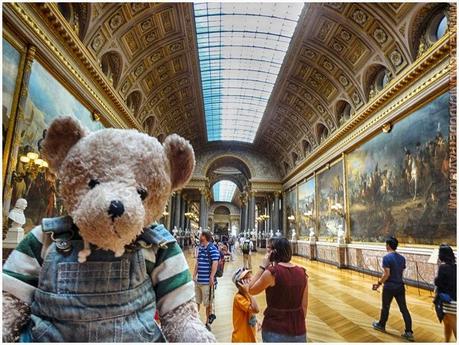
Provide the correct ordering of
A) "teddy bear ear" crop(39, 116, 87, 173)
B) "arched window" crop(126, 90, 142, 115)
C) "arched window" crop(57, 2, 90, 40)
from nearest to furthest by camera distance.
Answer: "teddy bear ear" crop(39, 116, 87, 173) < "arched window" crop(57, 2, 90, 40) < "arched window" crop(126, 90, 142, 115)

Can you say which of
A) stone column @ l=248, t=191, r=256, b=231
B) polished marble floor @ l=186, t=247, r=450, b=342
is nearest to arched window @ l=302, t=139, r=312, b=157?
stone column @ l=248, t=191, r=256, b=231

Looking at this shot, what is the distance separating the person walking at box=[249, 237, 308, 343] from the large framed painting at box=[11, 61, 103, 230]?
5.60m

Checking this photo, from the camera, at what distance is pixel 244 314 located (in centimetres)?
265

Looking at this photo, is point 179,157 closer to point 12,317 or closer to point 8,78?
point 12,317

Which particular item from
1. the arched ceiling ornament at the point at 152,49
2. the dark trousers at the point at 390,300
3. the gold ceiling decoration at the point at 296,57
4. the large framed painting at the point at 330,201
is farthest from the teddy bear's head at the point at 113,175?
the large framed painting at the point at 330,201

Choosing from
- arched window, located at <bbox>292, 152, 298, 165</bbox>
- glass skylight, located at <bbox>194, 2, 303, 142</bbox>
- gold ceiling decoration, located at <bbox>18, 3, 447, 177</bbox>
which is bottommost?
arched window, located at <bbox>292, 152, 298, 165</bbox>

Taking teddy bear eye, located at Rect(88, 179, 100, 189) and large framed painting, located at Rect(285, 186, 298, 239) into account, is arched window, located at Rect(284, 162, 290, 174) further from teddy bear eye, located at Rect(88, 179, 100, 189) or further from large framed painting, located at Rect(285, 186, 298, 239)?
teddy bear eye, located at Rect(88, 179, 100, 189)

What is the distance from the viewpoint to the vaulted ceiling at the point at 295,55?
32.7 feet

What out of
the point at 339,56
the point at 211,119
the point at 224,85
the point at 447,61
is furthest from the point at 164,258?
the point at 211,119

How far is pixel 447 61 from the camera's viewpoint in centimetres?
836

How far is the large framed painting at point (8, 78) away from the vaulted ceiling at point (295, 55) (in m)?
3.41

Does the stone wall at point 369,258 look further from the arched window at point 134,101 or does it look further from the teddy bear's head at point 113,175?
the arched window at point 134,101

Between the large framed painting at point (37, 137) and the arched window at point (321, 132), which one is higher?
the arched window at point (321, 132)

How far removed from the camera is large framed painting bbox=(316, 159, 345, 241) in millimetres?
15587
